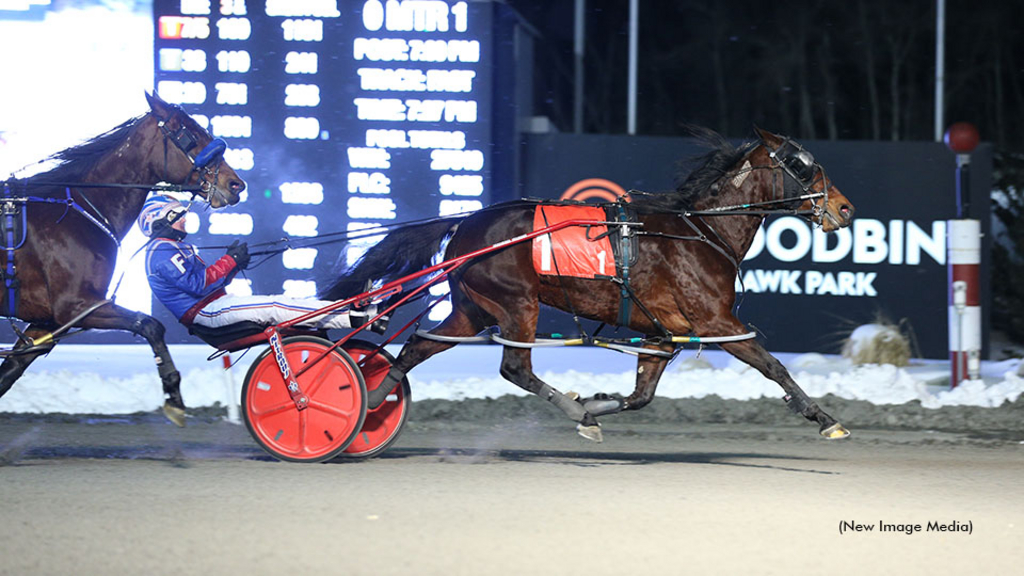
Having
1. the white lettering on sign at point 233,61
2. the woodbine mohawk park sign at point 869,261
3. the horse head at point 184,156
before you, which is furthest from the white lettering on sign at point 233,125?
the horse head at point 184,156

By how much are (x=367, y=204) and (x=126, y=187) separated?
13.6 ft

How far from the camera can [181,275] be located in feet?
19.4

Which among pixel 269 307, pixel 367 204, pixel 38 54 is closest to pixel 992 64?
pixel 367 204

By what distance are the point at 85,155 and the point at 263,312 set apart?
1438 mm

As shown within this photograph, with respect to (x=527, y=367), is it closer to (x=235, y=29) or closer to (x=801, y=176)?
(x=801, y=176)

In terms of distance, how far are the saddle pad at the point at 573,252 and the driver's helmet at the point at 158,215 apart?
1887mm

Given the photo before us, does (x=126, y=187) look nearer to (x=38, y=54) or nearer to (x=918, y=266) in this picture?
(x=38, y=54)

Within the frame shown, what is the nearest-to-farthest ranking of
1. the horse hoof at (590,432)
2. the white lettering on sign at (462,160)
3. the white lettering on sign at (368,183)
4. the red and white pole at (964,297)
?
the horse hoof at (590,432), the red and white pole at (964,297), the white lettering on sign at (368,183), the white lettering on sign at (462,160)

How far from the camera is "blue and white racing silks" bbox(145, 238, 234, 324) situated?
5910mm

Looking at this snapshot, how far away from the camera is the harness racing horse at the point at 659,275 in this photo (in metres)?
6.24

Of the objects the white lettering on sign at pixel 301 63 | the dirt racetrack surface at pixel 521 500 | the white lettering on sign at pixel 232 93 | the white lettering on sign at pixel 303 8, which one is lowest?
the dirt racetrack surface at pixel 521 500

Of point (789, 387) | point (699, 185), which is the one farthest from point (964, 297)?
point (789, 387)

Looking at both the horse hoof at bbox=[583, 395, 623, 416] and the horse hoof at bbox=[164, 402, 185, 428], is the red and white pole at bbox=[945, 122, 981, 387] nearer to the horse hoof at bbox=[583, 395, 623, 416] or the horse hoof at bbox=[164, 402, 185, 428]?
the horse hoof at bbox=[583, 395, 623, 416]

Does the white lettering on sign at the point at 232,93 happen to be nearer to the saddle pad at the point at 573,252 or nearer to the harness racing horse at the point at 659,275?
the harness racing horse at the point at 659,275
